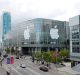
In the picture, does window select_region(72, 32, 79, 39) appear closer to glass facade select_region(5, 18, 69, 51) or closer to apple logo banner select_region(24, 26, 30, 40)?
glass facade select_region(5, 18, 69, 51)

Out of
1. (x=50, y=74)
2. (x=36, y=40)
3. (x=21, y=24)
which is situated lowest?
(x=50, y=74)

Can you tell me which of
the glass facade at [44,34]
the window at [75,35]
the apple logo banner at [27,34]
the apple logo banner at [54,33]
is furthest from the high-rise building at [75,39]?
the apple logo banner at [27,34]

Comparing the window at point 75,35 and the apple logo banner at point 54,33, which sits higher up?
the apple logo banner at point 54,33

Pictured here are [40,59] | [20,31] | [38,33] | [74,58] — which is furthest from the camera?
[20,31]

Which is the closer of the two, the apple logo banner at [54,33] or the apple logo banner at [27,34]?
the apple logo banner at [54,33]

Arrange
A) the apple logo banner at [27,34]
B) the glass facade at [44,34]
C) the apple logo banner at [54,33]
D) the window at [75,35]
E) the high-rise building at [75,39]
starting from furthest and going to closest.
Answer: the apple logo banner at [27,34], the apple logo banner at [54,33], the glass facade at [44,34], the window at [75,35], the high-rise building at [75,39]

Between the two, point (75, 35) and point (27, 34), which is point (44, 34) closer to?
point (27, 34)

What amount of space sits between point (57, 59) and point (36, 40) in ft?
178

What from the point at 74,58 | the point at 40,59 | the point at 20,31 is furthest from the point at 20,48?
the point at 74,58

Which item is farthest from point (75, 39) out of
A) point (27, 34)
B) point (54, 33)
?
point (27, 34)

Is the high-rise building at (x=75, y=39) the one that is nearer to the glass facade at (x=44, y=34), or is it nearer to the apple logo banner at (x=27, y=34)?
the glass facade at (x=44, y=34)

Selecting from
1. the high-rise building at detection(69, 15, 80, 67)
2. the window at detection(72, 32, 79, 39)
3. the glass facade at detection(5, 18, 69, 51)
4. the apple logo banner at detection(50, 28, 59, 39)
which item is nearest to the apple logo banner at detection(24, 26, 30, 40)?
the glass facade at detection(5, 18, 69, 51)

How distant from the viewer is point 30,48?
152000 millimetres

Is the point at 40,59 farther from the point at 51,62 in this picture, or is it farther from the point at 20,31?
the point at 20,31
